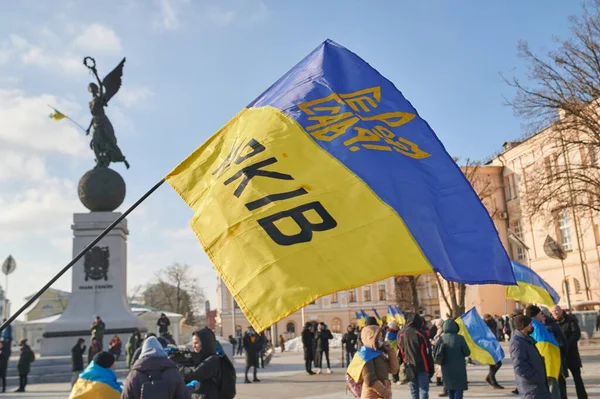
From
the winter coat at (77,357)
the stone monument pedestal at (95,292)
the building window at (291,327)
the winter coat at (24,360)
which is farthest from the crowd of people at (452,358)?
the building window at (291,327)

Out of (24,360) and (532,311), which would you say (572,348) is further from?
(24,360)

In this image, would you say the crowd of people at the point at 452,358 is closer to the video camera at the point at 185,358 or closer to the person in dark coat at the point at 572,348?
the person in dark coat at the point at 572,348

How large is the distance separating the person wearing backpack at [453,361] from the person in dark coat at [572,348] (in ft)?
6.86

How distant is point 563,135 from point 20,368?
20692mm

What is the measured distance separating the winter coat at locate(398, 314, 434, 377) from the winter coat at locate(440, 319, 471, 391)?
356 mm

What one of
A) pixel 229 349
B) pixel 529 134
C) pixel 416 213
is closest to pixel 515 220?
pixel 529 134

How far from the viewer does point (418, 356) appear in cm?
977

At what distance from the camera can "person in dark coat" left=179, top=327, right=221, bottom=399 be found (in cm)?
561

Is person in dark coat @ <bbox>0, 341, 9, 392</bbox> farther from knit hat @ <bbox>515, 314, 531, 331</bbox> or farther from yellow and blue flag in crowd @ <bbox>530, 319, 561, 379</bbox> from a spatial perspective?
knit hat @ <bbox>515, 314, 531, 331</bbox>

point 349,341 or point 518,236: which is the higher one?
point 518,236

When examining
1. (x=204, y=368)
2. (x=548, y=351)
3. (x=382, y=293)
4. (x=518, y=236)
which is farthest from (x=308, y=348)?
(x=382, y=293)

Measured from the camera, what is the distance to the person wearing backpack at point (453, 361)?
363 inches

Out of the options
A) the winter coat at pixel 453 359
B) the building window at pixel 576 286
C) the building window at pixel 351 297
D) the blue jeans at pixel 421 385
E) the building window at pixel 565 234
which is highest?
the building window at pixel 565 234

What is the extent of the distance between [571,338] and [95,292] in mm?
19515
